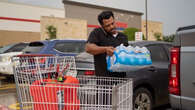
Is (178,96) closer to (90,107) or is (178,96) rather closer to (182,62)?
(182,62)

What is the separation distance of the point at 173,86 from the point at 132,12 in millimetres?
64773

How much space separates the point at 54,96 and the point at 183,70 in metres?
1.77

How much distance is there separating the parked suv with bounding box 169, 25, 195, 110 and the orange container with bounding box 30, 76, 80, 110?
155 centimetres

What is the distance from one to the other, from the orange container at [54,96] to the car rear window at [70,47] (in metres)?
5.23

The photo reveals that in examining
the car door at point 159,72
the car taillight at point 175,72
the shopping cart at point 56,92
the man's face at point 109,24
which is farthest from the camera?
the car door at point 159,72

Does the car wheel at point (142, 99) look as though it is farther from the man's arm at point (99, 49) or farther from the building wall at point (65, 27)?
the building wall at point (65, 27)

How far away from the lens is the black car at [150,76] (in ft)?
13.5

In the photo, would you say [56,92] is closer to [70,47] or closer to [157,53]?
[157,53]

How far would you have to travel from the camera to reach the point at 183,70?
119 inches

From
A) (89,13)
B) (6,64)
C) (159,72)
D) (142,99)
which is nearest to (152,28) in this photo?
(89,13)

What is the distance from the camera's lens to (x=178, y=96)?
311 cm

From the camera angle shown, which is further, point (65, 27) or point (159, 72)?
point (65, 27)

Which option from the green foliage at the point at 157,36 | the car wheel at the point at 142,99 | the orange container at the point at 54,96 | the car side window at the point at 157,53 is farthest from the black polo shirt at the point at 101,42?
the green foliage at the point at 157,36

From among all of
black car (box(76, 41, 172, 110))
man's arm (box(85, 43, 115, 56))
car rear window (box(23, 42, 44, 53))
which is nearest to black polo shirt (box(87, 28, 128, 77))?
man's arm (box(85, 43, 115, 56))
